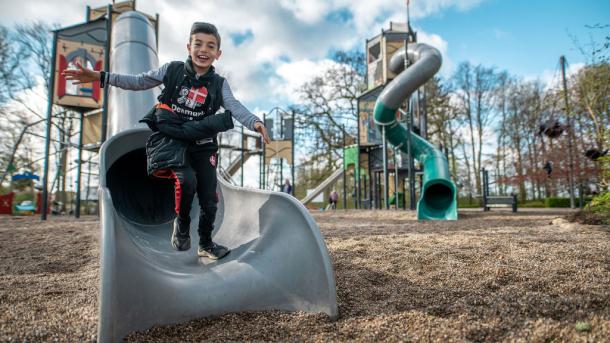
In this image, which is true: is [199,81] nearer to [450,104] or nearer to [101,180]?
[101,180]

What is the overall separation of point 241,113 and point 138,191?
2.22m

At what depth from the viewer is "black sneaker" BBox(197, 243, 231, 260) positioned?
2.51 meters

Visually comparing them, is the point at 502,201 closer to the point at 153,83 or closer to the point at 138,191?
the point at 138,191

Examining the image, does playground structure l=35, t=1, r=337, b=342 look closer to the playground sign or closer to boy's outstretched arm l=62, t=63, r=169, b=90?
boy's outstretched arm l=62, t=63, r=169, b=90

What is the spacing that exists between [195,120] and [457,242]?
261 centimetres

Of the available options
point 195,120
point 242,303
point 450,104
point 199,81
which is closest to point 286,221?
point 242,303

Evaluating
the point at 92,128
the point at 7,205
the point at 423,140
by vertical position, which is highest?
the point at 92,128

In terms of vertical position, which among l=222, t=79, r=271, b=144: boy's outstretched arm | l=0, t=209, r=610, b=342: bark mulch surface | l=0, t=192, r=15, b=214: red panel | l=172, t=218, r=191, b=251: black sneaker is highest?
l=222, t=79, r=271, b=144: boy's outstretched arm

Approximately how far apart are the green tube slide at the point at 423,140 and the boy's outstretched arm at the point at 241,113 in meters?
6.02

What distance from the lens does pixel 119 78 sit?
8.42 feet

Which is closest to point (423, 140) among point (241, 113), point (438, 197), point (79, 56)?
point (438, 197)

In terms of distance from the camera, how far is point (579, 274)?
239 cm

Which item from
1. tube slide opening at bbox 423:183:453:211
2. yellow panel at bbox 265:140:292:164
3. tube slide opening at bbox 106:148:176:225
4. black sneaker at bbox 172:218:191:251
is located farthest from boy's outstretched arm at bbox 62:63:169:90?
yellow panel at bbox 265:140:292:164

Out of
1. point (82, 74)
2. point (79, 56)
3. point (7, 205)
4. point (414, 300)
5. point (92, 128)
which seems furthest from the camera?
point (7, 205)
